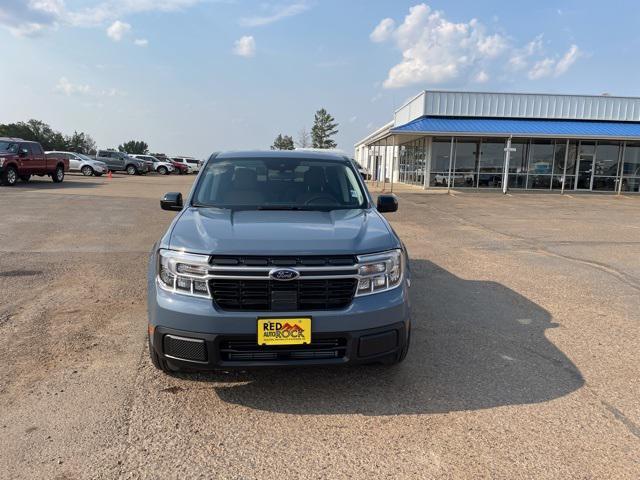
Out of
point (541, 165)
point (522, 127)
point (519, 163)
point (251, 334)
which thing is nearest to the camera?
point (251, 334)

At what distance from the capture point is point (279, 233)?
3.61 m

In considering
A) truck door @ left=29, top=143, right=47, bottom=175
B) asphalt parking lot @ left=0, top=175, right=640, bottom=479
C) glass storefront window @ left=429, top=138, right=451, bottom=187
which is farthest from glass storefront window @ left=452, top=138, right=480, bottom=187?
asphalt parking lot @ left=0, top=175, right=640, bottom=479

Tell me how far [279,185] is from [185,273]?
1.77m

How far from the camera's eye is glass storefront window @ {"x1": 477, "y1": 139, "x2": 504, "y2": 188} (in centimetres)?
2888

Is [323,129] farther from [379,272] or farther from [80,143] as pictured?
[379,272]

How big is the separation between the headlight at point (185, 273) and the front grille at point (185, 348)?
0.30 metres

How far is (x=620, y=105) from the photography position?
30547mm

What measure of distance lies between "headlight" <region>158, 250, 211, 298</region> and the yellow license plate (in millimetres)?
438

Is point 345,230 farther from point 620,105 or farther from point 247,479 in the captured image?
point 620,105

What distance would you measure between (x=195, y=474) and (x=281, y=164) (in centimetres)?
316

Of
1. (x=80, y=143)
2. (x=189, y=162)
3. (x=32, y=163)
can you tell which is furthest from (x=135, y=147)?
(x=32, y=163)

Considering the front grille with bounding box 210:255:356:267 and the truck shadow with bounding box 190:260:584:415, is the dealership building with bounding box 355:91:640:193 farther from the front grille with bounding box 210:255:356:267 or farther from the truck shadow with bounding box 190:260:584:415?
the front grille with bounding box 210:255:356:267

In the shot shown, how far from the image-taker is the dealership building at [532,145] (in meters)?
28.8

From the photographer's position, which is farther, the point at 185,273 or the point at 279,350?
the point at 185,273
